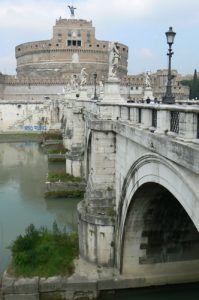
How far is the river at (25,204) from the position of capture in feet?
60.1

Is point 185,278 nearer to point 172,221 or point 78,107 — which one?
point 172,221

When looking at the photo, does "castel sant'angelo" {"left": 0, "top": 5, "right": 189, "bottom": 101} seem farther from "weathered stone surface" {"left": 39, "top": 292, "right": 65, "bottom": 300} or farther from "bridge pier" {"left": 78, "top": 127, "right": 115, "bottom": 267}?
"weathered stone surface" {"left": 39, "top": 292, "right": 65, "bottom": 300}

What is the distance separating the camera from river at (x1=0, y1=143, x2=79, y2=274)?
18.3 metres

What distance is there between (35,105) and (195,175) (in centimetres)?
5391

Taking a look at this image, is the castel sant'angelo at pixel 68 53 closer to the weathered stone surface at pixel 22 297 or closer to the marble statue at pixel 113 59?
the marble statue at pixel 113 59

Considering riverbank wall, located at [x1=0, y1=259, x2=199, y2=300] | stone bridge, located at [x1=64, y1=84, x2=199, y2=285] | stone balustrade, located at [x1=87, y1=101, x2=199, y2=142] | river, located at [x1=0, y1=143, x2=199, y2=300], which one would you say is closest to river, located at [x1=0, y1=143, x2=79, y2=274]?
river, located at [x1=0, y1=143, x2=199, y2=300]

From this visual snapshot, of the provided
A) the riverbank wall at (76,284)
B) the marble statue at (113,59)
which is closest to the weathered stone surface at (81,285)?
the riverbank wall at (76,284)

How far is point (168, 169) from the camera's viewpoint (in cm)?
770

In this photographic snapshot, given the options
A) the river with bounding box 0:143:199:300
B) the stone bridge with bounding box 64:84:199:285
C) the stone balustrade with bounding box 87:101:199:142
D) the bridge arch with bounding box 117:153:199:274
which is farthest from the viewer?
the river with bounding box 0:143:199:300

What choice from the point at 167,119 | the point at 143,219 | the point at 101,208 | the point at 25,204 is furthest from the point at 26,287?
the point at 25,204

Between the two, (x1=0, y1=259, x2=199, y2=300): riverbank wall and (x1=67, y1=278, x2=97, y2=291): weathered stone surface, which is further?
(x1=67, y1=278, x2=97, y2=291): weathered stone surface

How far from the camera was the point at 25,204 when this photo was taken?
22.8m

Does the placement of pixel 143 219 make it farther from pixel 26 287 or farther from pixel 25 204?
pixel 25 204

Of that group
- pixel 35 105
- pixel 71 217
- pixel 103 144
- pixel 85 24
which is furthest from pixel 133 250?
pixel 85 24
